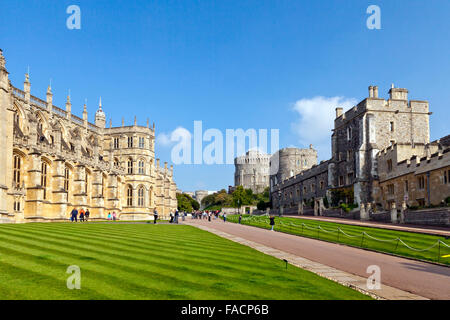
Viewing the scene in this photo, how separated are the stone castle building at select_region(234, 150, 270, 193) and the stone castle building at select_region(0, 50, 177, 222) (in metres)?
73.2

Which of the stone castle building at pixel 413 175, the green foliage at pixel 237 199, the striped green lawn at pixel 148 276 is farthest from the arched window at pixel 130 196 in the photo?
the striped green lawn at pixel 148 276

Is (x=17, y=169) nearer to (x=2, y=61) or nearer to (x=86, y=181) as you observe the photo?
(x=2, y=61)

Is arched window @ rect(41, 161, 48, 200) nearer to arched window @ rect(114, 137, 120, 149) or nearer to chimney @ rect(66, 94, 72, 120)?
chimney @ rect(66, 94, 72, 120)

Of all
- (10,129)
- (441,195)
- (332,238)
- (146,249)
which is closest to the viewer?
(146,249)

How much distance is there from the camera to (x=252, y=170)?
156 metres

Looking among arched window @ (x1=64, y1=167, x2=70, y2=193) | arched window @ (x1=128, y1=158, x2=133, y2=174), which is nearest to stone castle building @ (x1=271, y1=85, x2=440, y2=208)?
arched window @ (x1=128, y1=158, x2=133, y2=174)

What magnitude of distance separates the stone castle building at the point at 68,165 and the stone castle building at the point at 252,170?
73212 mm

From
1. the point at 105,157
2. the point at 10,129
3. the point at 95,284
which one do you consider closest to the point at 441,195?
the point at 95,284

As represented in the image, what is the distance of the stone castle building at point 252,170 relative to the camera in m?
155

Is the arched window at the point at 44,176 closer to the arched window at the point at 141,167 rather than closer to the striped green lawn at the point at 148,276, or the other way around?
the arched window at the point at 141,167

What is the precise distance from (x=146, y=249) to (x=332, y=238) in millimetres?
14032

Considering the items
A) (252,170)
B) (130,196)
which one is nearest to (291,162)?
(130,196)
